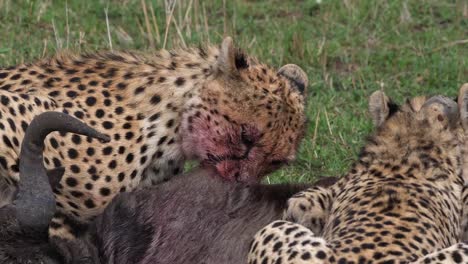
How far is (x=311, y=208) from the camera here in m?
4.99

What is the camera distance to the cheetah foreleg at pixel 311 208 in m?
→ 4.95

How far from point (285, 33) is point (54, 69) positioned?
2.45 m

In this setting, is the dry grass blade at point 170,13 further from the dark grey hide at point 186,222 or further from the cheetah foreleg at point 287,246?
the cheetah foreleg at point 287,246

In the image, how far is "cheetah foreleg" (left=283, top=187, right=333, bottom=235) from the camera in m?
4.95

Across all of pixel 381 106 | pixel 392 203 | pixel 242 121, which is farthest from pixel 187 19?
pixel 392 203

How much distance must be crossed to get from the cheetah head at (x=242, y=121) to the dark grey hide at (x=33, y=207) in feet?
3.43

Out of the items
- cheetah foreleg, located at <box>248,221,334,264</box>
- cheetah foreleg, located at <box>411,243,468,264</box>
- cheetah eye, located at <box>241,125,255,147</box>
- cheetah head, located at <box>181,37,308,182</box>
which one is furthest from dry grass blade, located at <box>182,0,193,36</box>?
cheetah foreleg, located at <box>411,243,468,264</box>

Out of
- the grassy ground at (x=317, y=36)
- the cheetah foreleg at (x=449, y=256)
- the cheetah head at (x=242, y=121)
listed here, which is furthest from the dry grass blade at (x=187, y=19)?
the cheetah foreleg at (x=449, y=256)

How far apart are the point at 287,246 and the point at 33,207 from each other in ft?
2.82

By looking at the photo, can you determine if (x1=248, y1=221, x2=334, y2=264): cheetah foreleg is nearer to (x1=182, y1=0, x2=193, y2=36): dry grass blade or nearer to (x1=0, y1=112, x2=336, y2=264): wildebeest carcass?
(x1=0, y1=112, x2=336, y2=264): wildebeest carcass

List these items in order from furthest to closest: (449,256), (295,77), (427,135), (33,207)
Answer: (295,77) < (427,135) < (33,207) < (449,256)

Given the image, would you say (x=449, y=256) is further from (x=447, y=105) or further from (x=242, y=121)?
(x=242, y=121)

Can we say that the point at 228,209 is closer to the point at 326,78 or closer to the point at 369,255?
the point at 369,255

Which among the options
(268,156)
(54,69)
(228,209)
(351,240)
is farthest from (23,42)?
(351,240)
